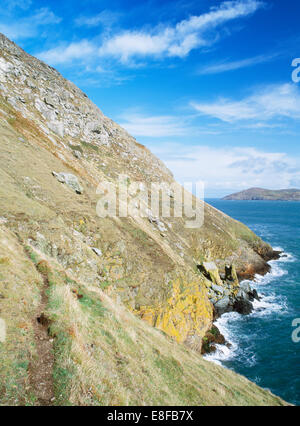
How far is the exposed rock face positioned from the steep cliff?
6.6 inches

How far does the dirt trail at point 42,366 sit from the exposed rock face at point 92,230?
969cm

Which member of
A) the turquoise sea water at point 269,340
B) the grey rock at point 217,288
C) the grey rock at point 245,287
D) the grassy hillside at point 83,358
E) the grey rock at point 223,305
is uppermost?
the grassy hillside at point 83,358

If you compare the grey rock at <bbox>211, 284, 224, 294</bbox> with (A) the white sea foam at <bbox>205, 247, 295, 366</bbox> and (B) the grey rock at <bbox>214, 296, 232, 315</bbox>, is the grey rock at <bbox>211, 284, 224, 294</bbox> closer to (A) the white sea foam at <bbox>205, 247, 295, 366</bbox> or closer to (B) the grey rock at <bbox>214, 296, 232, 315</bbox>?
(B) the grey rock at <bbox>214, 296, 232, 315</bbox>

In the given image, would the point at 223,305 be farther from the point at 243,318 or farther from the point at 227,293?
the point at 243,318

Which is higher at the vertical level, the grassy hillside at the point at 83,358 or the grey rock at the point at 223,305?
the grassy hillside at the point at 83,358

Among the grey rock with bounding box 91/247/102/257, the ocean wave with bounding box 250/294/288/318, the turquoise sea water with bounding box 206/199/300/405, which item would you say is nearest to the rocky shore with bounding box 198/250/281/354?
the ocean wave with bounding box 250/294/288/318

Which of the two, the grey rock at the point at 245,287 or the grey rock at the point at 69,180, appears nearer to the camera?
the grey rock at the point at 69,180

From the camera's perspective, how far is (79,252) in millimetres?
23531

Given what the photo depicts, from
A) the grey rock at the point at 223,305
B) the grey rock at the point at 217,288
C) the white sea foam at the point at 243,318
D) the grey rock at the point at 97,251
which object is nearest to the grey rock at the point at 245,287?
the white sea foam at the point at 243,318

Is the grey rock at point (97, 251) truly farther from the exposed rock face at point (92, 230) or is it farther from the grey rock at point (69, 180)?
the grey rock at point (69, 180)

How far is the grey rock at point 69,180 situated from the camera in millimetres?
34188
